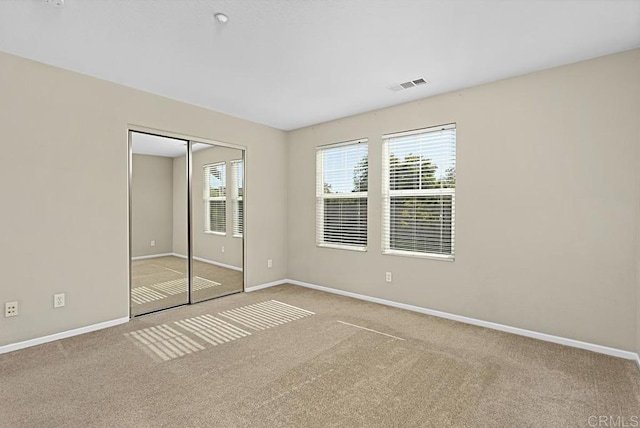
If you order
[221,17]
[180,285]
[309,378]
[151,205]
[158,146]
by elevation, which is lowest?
[309,378]

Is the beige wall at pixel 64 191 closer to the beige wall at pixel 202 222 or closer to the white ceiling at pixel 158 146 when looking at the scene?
the white ceiling at pixel 158 146

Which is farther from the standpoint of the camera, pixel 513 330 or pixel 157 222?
pixel 157 222

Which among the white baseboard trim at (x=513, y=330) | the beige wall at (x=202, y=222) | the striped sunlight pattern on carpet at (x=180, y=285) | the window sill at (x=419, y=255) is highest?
the beige wall at (x=202, y=222)

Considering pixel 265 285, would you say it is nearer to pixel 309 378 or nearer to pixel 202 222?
pixel 202 222

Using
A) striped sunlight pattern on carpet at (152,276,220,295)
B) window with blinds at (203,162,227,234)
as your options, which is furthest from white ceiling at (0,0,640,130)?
striped sunlight pattern on carpet at (152,276,220,295)

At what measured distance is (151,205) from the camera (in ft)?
12.4

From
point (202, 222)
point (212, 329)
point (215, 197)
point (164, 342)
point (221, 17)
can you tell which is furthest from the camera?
point (215, 197)

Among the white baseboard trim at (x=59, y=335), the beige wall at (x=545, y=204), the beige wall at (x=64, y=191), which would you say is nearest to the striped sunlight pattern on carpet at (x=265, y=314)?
the white baseboard trim at (x=59, y=335)

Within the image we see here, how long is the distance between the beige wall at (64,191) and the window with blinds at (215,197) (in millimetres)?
793

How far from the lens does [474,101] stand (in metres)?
3.44

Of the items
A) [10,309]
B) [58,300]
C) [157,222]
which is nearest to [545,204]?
[157,222]

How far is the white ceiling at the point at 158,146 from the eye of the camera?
3607 mm

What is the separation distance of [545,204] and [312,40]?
2.60 meters

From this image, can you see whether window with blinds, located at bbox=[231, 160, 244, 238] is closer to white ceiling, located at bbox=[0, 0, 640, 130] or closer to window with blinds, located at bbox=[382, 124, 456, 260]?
white ceiling, located at bbox=[0, 0, 640, 130]
